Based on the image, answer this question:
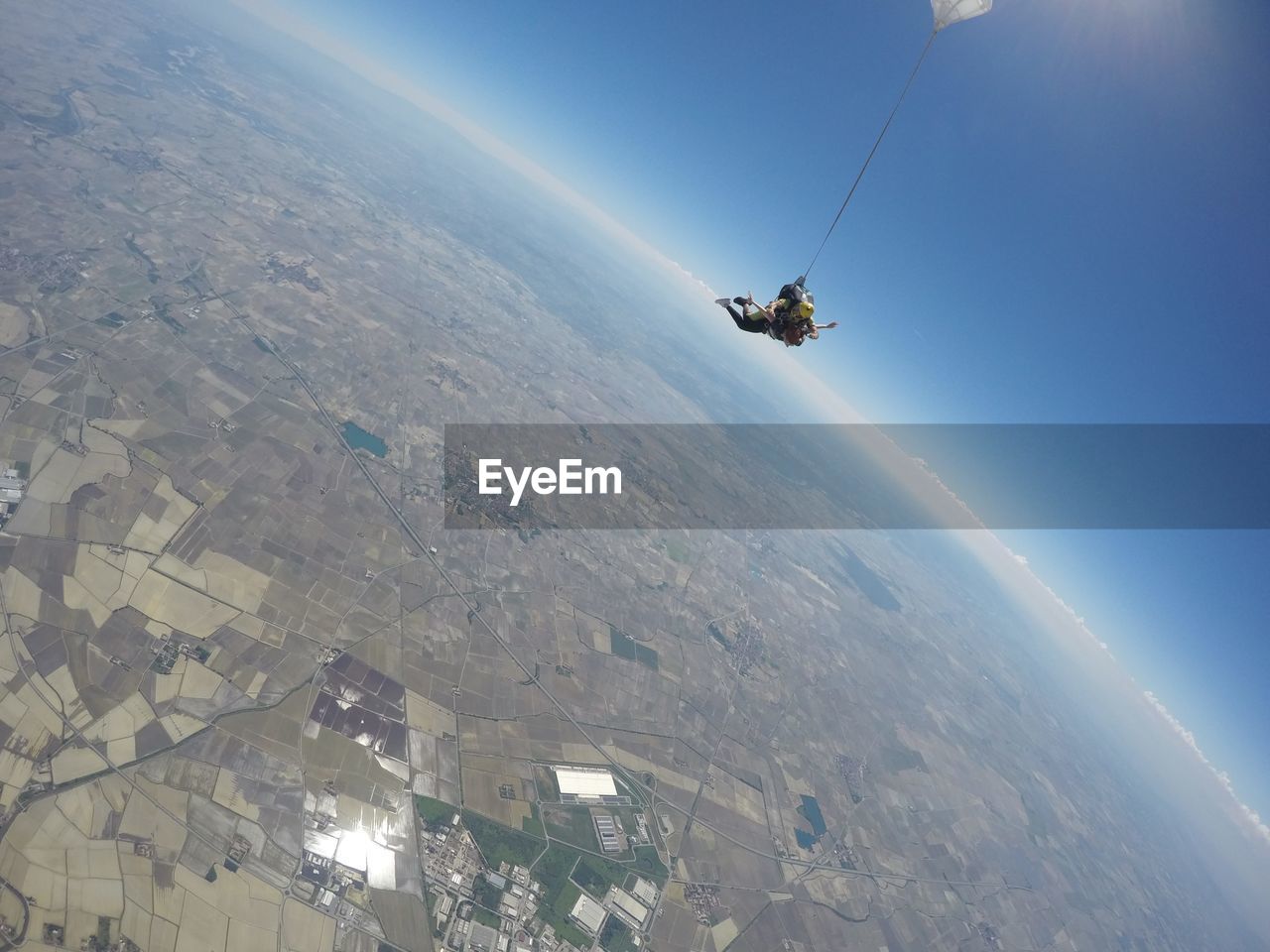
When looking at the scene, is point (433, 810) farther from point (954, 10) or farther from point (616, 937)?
point (954, 10)

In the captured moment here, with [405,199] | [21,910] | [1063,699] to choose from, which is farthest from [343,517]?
[1063,699]

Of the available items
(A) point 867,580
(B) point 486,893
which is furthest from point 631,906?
(A) point 867,580

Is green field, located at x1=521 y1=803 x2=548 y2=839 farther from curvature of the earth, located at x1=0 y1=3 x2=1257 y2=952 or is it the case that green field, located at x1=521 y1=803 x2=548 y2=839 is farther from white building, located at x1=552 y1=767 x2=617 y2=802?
white building, located at x1=552 y1=767 x2=617 y2=802

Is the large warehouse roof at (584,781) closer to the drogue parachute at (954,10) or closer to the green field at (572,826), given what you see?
the green field at (572,826)

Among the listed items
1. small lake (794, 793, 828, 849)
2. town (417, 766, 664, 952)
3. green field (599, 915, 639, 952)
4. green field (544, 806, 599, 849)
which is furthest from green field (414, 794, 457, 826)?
small lake (794, 793, 828, 849)

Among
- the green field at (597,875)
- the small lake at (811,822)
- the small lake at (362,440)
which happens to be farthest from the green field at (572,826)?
the small lake at (362,440)

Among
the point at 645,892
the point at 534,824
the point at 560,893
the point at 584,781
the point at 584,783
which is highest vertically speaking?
the point at 584,781

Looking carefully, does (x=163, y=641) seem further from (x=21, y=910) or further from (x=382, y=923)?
(x=382, y=923)
